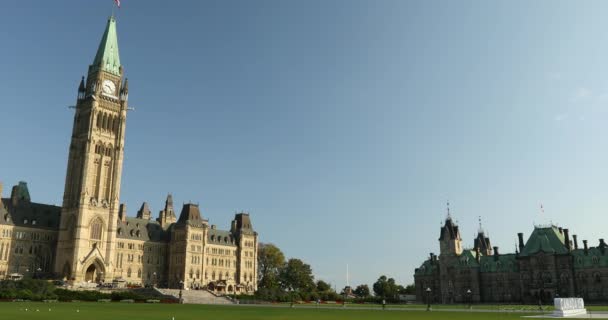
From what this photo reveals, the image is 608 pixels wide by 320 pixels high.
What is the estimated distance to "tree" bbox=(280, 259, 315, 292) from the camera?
136375 millimetres

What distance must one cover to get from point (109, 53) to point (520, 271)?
4438 inches

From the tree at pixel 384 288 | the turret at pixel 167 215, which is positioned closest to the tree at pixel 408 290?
the tree at pixel 384 288

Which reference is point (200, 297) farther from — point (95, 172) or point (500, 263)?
point (500, 263)

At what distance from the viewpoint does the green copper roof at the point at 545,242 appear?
11019 centimetres

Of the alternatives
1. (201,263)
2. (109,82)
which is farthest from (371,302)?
(109,82)

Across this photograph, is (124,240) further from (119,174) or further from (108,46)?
(108,46)

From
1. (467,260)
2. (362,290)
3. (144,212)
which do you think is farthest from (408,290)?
(144,212)

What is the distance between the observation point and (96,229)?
384 ft

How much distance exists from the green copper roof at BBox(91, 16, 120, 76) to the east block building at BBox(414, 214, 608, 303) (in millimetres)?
94165

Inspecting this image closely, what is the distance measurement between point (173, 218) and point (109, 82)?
47.8 metres

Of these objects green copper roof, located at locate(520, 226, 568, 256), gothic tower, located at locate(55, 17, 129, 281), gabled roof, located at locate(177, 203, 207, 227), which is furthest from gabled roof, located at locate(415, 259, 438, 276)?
gothic tower, located at locate(55, 17, 129, 281)

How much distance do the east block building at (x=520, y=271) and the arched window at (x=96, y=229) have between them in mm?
74712

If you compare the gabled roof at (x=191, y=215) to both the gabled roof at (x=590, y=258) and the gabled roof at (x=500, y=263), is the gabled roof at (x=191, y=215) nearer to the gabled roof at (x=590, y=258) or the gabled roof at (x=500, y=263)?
the gabled roof at (x=500, y=263)

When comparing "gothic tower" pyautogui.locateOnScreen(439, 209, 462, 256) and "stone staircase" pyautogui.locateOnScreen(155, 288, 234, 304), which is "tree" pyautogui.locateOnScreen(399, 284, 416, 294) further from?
"stone staircase" pyautogui.locateOnScreen(155, 288, 234, 304)
